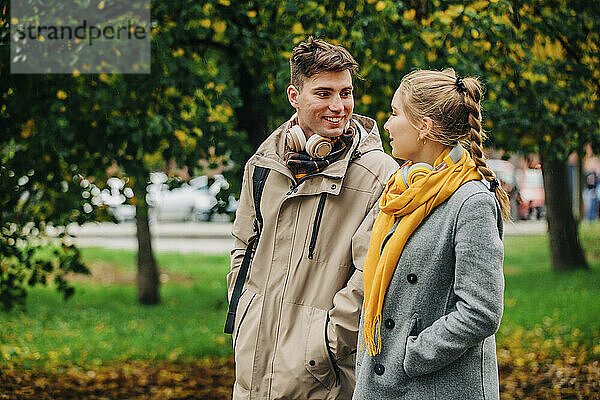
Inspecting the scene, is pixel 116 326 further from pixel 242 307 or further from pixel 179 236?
pixel 179 236

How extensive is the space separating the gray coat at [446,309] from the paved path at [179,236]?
14151 millimetres

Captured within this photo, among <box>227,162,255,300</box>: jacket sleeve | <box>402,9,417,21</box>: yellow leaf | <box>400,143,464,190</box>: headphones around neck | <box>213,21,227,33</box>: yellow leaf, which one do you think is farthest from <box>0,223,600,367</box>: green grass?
<box>400,143,464,190</box>: headphones around neck

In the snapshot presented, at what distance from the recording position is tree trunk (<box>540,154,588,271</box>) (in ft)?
34.0

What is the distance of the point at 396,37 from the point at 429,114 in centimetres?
305

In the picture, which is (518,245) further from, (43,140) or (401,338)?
(401,338)

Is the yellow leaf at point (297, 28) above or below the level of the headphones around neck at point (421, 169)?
above

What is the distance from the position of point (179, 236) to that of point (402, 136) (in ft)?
59.6

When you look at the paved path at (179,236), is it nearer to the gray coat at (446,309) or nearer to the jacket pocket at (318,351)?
the jacket pocket at (318,351)

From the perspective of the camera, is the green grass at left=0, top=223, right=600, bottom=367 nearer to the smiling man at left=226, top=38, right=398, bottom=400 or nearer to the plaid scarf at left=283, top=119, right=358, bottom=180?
the smiling man at left=226, top=38, right=398, bottom=400

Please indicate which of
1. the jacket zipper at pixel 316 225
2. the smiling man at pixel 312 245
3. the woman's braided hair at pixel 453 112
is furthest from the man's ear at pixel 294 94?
the woman's braided hair at pixel 453 112

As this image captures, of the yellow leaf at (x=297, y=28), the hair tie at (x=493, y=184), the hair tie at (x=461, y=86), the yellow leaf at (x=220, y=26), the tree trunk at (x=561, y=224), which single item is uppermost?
the yellow leaf at (x=220, y=26)

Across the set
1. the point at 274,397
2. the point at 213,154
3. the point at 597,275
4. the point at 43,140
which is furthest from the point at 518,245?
the point at 274,397

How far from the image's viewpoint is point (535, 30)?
5.67m

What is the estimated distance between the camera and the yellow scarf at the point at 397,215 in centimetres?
220
